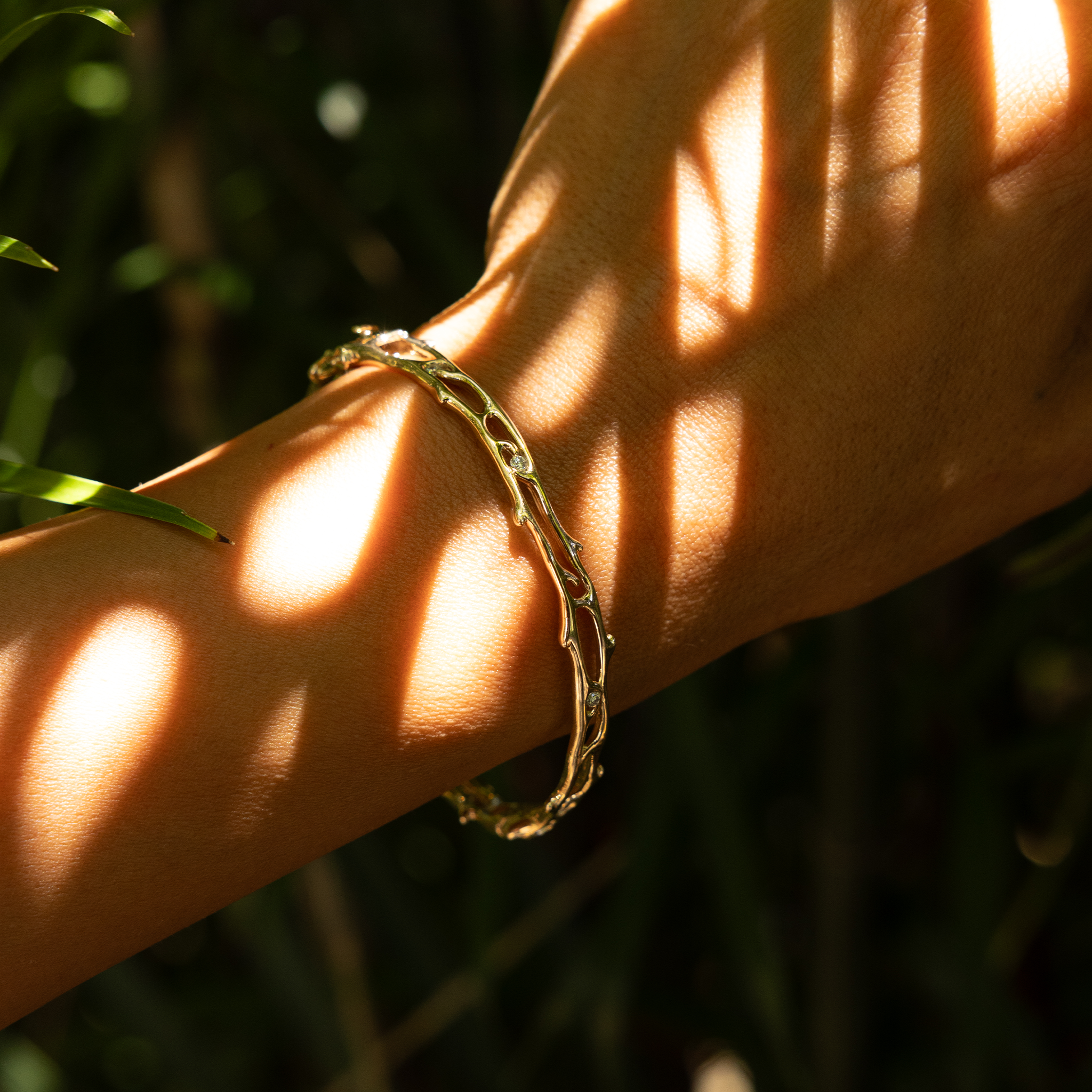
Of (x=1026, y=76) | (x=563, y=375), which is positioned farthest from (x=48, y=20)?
(x=1026, y=76)

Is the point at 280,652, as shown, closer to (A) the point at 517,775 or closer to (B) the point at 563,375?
(B) the point at 563,375

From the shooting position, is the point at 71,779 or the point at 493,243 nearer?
the point at 71,779

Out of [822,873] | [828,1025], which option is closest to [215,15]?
[822,873]

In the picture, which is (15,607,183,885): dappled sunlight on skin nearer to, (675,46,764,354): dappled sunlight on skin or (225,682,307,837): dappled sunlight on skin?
(225,682,307,837): dappled sunlight on skin

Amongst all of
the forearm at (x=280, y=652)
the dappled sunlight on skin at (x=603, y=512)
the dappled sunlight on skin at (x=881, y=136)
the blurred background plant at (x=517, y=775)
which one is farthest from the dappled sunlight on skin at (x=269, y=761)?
the blurred background plant at (x=517, y=775)

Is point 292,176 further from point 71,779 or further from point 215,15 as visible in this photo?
point 71,779

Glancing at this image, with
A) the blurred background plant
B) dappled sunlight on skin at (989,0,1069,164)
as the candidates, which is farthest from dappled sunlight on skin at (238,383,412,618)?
the blurred background plant

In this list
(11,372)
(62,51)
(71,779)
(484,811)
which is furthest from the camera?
(11,372)

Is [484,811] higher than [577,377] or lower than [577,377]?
lower
